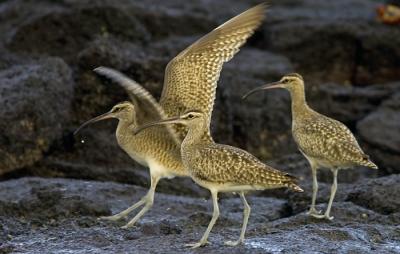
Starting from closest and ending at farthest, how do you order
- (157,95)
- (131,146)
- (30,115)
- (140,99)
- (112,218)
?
(140,99)
(112,218)
(131,146)
(30,115)
(157,95)

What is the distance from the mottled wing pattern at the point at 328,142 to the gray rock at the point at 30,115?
12.1 ft

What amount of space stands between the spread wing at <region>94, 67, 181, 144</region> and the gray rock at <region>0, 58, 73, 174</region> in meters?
3.13

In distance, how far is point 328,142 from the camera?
11.0 meters

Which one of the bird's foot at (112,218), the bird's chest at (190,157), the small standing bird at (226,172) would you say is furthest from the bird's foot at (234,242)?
the bird's foot at (112,218)

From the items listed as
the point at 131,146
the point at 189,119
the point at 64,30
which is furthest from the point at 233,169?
the point at 64,30

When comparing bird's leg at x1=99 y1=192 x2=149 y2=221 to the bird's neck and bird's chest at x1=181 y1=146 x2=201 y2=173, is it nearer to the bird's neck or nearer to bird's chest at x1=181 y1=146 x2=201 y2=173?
bird's chest at x1=181 y1=146 x2=201 y2=173

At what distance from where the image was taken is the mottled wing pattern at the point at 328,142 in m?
10.9

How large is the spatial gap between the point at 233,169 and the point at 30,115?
4906 mm

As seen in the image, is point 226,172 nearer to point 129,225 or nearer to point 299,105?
point 129,225

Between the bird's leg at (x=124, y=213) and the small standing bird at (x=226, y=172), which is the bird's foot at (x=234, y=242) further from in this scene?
the bird's leg at (x=124, y=213)

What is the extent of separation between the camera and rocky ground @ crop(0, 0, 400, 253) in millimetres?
10086

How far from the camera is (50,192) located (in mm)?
11500

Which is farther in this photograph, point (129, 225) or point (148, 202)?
point (148, 202)

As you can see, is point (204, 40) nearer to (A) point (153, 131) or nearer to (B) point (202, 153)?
(A) point (153, 131)
